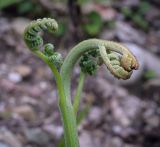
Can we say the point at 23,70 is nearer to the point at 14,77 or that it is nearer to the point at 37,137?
the point at 14,77

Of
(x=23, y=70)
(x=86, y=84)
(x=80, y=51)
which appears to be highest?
(x=23, y=70)

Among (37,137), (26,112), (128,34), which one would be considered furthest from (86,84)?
(128,34)

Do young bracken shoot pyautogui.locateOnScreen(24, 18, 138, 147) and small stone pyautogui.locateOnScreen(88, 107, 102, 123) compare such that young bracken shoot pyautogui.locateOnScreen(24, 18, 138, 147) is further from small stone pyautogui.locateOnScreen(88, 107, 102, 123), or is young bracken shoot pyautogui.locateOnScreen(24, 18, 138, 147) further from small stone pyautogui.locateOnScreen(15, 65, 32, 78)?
small stone pyautogui.locateOnScreen(15, 65, 32, 78)

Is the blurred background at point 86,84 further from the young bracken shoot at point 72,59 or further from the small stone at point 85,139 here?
the young bracken shoot at point 72,59

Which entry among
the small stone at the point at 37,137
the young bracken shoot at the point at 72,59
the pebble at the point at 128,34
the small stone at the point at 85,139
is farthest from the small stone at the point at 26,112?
the young bracken shoot at the point at 72,59

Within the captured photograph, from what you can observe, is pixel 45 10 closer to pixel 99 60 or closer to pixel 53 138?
pixel 53 138

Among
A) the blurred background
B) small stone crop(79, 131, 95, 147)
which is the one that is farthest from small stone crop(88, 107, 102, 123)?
small stone crop(79, 131, 95, 147)
